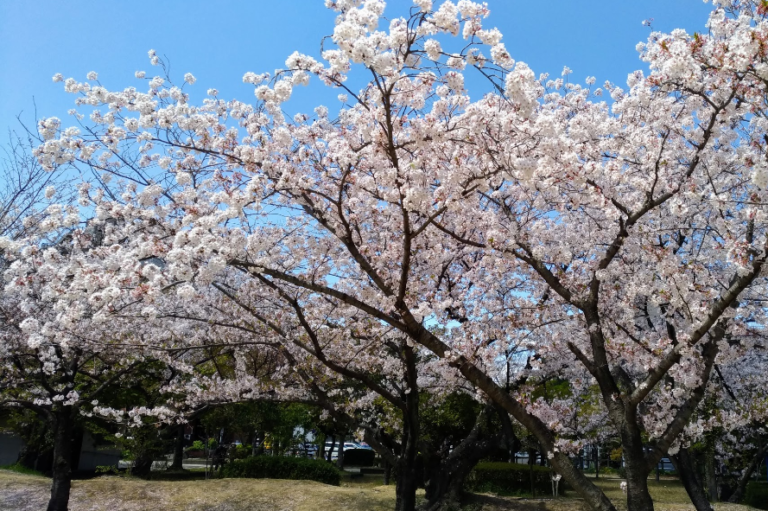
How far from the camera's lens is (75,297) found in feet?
17.6

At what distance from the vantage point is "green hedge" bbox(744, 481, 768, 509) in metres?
14.2

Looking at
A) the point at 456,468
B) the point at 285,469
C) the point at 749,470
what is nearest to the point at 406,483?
the point at 456,468

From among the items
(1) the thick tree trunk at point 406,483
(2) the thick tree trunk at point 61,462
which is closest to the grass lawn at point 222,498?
(2) the thick tree trunk at point 61,462

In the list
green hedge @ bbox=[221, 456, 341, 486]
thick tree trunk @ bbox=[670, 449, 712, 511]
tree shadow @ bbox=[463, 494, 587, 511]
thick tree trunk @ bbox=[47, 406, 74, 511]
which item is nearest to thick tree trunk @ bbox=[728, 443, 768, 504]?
tree shadow @ bbox=[463, 494, 587, 511]

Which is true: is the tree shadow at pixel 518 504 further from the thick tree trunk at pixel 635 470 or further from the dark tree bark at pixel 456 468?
the thick tree trunk at pixel 635 470

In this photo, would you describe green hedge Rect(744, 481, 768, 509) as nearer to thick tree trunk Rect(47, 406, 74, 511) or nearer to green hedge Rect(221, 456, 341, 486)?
green hedge Rect(221, 456, 341, 486)

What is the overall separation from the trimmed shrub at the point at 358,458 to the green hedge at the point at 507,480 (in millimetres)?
11459

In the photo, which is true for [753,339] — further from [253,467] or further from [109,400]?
[109,400]

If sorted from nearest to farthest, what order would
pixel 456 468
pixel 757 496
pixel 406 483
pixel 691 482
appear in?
pixel 691 482 < pixel 406 483 < pixel 456 468 < pixel 757 496

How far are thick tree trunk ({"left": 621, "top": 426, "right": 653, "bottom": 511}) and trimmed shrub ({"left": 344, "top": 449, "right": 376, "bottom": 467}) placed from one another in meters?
22.8

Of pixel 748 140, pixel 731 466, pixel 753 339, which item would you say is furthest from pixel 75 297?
pixel 731 466

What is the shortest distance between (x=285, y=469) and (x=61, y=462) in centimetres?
711

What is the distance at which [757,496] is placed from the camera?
1439 centimetres

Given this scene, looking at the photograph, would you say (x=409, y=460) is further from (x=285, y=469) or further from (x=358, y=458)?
(x=358, y=458)
